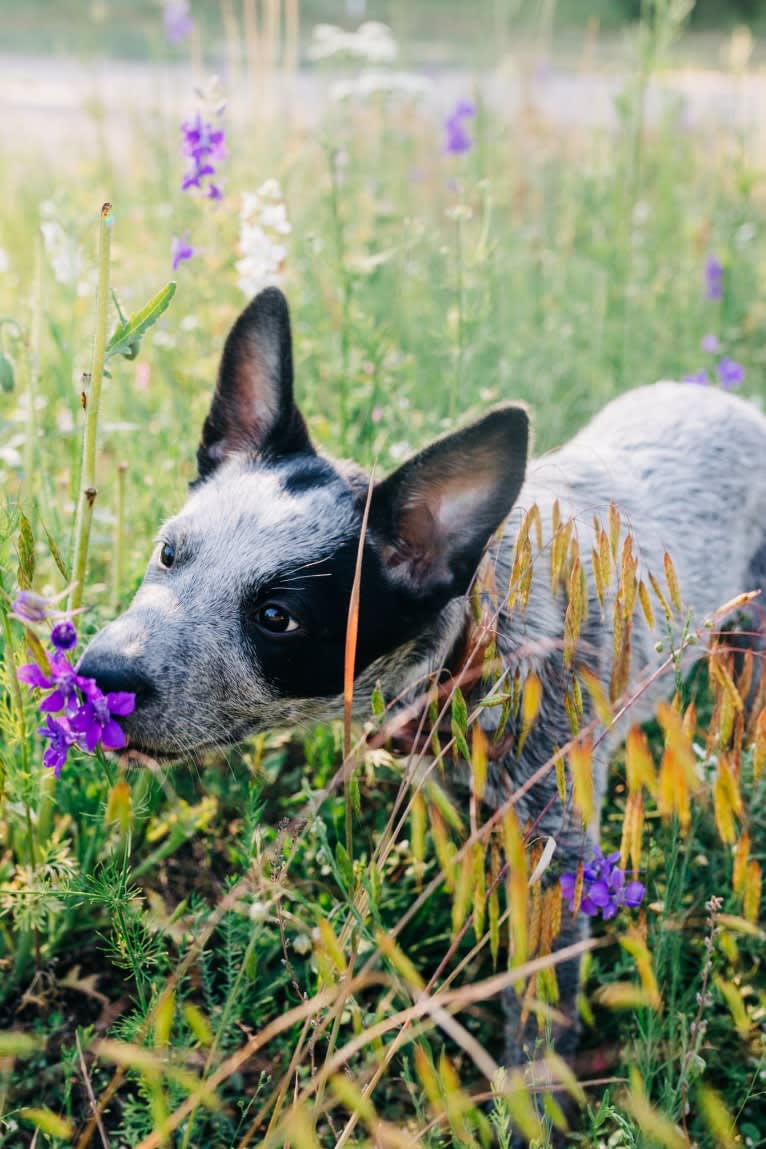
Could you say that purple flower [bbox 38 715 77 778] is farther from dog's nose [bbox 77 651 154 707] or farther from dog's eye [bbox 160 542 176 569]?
dog's eye [bbox 160 542 176 569]

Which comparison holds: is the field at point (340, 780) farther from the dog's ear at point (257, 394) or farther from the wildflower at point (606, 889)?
the dog's ear at point (257, 394)

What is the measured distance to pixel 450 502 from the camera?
6.47ft

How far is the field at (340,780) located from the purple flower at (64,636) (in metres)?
A: 0.04

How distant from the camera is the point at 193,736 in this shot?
1.94m

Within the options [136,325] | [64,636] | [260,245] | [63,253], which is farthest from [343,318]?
[64,636]

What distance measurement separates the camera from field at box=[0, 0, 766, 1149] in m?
1.29

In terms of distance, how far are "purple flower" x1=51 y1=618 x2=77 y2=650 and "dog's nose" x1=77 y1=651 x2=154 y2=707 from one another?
360mm

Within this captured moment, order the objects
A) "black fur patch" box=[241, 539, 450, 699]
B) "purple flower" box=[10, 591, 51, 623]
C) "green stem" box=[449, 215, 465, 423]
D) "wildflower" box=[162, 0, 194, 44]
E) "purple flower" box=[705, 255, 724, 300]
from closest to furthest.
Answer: "purple flower" box=[10, 591, 51, 623] < "black fur patch" box=[241, 539, 450, 699] < "green stem" box=[449, 215, 465, 423] < "purple flower" box=[705, 255, 724, 300] < "wildflower" box=[162, 0, 194, 44]

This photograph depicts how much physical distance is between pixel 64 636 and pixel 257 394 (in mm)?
1115

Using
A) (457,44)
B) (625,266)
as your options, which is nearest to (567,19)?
(457,44)

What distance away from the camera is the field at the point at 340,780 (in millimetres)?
1292

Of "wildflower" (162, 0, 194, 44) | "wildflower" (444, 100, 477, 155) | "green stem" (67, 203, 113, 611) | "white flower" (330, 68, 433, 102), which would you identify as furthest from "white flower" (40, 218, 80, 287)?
"wildflower" (162, 0, 194, 44)

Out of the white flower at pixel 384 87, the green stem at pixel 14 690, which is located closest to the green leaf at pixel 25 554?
the green stem at pixel 14 690

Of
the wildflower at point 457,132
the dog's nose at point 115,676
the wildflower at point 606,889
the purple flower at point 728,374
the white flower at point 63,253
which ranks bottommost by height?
the wildflower at point 606,889
